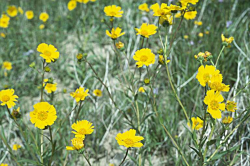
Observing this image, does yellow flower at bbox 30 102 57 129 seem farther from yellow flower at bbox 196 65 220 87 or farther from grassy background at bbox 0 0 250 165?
yellow flower at bbox 196 65 220 87

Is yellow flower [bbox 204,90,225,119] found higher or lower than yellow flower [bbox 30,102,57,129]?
higher

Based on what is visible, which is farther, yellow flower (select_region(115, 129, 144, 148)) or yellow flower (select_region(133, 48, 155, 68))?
yellow flower (select_region(133, 48, 155, 68))

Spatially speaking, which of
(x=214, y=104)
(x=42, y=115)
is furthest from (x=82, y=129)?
(x=214, y=104)

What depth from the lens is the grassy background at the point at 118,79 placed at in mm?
1942

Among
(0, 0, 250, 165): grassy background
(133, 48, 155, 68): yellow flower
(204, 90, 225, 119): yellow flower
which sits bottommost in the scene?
(0, 0, 250, 165): grassy background

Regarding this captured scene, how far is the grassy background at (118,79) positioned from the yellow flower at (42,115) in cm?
15

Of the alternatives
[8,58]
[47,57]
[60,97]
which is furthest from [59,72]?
[47,57]

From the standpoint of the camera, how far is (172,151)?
198 centimetres

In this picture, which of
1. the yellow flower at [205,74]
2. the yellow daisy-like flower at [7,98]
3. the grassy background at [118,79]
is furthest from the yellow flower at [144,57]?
the yellow daisy-like flower at [7,98]

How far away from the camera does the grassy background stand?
1.94m

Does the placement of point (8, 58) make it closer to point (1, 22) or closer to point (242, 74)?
point (1, 22)

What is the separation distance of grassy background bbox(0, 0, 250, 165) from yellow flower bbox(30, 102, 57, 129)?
0.15m

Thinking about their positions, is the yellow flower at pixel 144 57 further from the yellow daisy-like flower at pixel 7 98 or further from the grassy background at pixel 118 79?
the yellow daisy-like flower at pixel 7 98

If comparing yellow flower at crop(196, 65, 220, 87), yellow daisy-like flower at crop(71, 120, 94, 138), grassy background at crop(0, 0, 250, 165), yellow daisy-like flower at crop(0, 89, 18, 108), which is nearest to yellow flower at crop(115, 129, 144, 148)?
yellow daisy-like flower at crop(71, 120, 94, 138)
